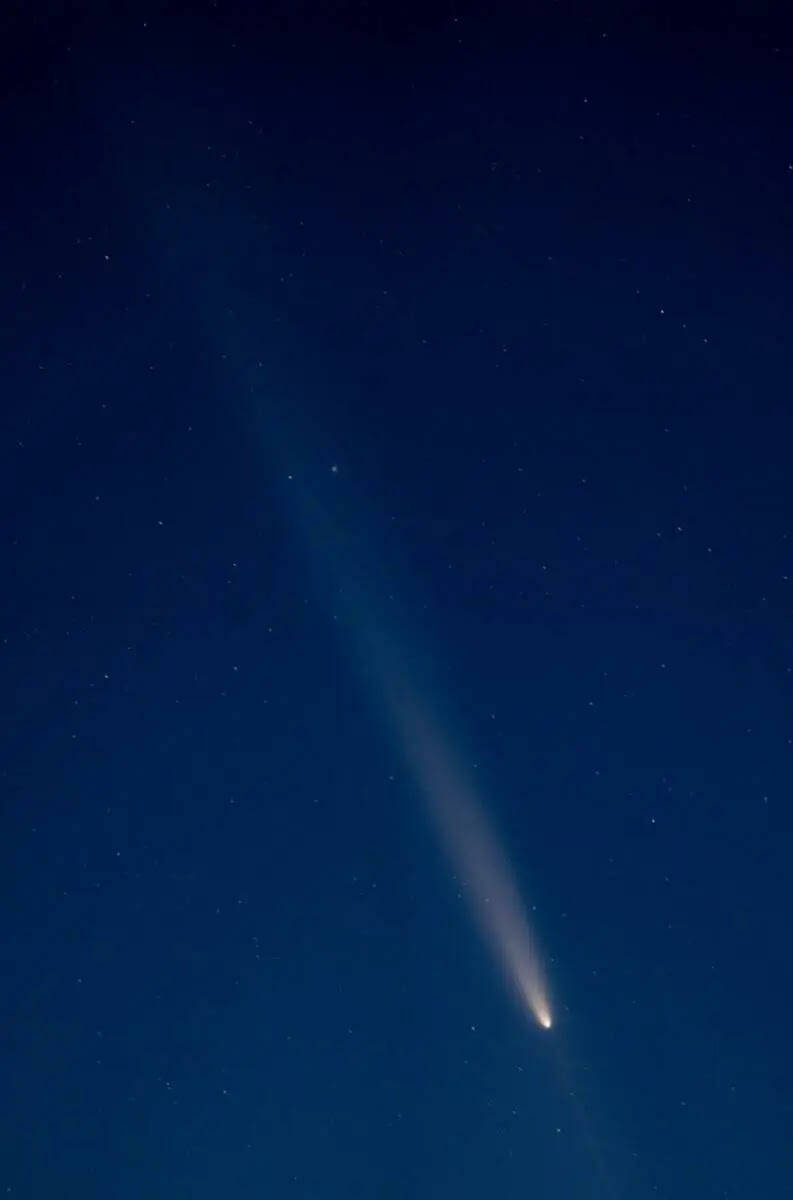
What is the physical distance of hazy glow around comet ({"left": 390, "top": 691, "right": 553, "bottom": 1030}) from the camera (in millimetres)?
818

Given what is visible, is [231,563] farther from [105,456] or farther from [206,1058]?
[206,1058]

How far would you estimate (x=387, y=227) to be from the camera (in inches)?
32.9

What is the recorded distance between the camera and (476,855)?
83cm

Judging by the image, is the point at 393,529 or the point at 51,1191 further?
the point at 51,1191

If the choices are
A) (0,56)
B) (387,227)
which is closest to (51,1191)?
(387,227)

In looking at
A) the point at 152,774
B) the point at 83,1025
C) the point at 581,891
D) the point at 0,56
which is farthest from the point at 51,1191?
the point at 0,56

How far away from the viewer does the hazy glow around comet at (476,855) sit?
818 mm

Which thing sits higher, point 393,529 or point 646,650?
point 393,529

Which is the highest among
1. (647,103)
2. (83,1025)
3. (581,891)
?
(647,103)

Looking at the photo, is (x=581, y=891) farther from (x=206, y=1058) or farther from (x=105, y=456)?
(x=105, y=456)

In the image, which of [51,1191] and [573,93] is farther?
[51,1191]

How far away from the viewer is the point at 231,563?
34.8 inches

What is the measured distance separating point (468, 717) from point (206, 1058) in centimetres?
35

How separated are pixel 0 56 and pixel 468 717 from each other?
0.64 m
